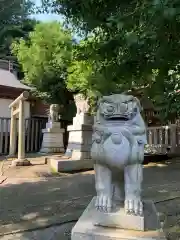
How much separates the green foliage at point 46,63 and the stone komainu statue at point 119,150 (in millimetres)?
9382

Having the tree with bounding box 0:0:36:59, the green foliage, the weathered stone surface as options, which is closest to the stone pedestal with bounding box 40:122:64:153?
the green foliage

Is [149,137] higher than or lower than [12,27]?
lower

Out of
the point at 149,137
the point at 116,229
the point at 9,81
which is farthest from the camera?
the point at 9,81

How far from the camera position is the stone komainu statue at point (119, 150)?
2.04 metres

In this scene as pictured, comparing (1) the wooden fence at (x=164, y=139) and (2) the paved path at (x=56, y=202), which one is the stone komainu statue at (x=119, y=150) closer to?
(2) the paved path at (x=56, y=202)

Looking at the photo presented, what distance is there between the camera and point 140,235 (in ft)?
6.06

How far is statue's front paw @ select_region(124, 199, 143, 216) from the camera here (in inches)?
78.0

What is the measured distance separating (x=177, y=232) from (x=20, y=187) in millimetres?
2899

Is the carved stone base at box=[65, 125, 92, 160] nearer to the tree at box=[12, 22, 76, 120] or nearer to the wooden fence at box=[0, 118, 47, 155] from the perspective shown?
the wooden fence at box=[0, 118, 47, 155]

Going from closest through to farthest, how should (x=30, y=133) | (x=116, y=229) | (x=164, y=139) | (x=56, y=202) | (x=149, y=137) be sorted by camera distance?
(x=116, y=229) < (x=56, y=202) < (x=164, y=139) < (x=149, y=137) < (x=30, y=133)

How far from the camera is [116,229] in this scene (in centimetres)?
193

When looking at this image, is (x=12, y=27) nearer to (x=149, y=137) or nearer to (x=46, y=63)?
(x=46, y=63)

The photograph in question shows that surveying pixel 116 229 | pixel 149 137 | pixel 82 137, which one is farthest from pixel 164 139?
pixel 116 229

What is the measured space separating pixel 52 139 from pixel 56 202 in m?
5.92
